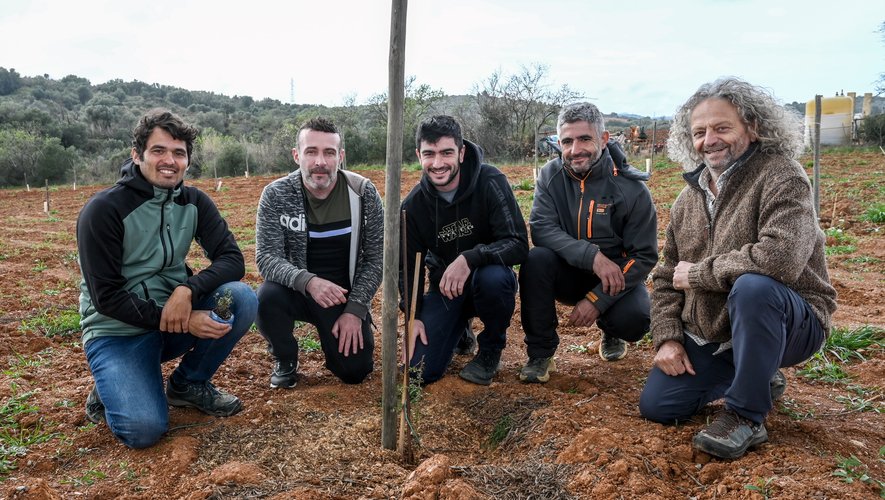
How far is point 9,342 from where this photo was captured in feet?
13.5

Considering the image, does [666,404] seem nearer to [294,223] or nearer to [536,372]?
[536,372]

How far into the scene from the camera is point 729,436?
2.27 meters

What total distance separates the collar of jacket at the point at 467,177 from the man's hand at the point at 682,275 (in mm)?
1151

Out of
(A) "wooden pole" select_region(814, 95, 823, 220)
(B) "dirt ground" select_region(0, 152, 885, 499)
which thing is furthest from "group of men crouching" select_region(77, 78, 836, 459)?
(A) "wooden pole" select_region(814, 95, 823, 220)

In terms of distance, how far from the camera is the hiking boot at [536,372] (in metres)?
3.24

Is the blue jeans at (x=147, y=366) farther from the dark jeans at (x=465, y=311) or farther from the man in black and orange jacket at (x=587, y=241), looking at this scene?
the man in black and orange jacket at (x=587, y=241)

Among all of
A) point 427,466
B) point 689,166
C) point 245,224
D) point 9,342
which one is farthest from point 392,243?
point 245,224

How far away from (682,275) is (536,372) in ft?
3.28

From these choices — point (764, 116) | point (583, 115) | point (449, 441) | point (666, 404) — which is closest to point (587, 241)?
point (583, 115)

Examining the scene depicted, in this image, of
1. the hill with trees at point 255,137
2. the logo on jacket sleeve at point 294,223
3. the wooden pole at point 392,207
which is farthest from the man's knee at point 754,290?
the hill with trees at point 255,137

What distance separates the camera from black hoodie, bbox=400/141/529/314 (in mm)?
3269

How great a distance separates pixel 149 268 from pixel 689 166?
249 cm

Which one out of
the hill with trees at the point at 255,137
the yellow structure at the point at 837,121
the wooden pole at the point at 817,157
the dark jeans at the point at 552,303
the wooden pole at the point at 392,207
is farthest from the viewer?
the hill with trees at the point at 255,137

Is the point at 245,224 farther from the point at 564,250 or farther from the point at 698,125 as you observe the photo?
the point at 698,125
